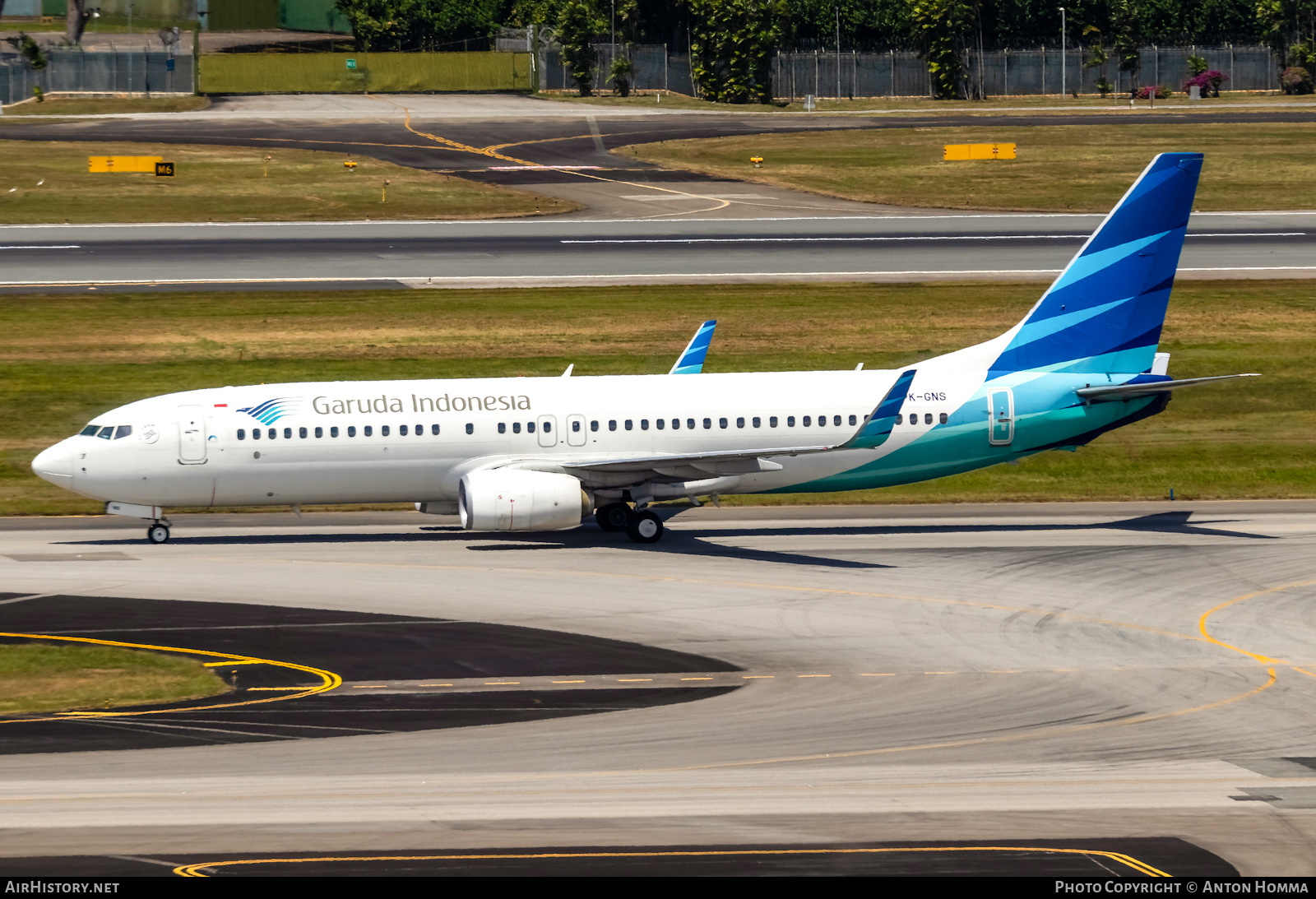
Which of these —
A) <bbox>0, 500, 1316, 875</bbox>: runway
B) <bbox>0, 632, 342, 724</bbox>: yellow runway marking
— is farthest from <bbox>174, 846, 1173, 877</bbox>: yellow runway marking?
<bbox>0, 632, 342, 724</bbox>: yellow runway marking

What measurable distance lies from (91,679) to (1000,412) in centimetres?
2539

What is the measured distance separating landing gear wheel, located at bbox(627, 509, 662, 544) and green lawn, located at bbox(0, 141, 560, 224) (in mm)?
50645

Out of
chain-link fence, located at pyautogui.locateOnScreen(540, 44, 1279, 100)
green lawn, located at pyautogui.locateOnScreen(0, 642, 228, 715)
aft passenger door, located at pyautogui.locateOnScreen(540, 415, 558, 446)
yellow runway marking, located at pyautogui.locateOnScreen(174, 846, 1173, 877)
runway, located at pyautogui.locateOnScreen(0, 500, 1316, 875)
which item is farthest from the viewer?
chain-link fence, located at pyautogui.locateOnScreen(540, 44, 1279, 100)

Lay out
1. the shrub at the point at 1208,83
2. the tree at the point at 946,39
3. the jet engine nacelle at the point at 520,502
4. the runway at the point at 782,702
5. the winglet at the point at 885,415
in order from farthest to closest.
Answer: the shrub at the point at 1208,83 → the tree at the point at 946,39 → the jet engine nacelle at the point at 520,502 → the winglet at the point at 885,415 → the runway at the point at 782,702

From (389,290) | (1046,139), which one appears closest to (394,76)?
(1046,139)

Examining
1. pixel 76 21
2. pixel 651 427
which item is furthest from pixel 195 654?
pixel 76 21

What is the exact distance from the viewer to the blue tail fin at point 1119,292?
44.6 meters

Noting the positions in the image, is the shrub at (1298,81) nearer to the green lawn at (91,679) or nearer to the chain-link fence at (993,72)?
the chain-link fence at (993,72)

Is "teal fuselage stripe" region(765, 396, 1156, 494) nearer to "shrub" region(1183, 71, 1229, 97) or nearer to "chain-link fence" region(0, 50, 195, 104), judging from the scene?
"shrub" region(1183, 71, 1229, 97)

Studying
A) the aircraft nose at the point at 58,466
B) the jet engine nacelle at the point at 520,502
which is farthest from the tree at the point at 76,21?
the jet engine nacelle at the point at 520,502

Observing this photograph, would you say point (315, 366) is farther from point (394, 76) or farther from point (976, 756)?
point (394, 76)

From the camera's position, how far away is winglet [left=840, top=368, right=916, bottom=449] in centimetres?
3950

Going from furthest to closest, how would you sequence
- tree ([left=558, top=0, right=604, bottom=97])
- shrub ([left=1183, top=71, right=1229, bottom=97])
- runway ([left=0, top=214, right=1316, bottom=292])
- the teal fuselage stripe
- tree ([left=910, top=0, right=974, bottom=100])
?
tree ([left=558, top=0, right=604, bottom=97]) → shrub ([left=1183, top=71, right=1229, bottom=97]) → tree ([left=910, top=0, right=974, bottom=100]) → runway ([left=0, top=214, right=1316, bottom=292]) → the teal fuselage stripe

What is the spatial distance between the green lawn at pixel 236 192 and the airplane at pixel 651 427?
163ft
